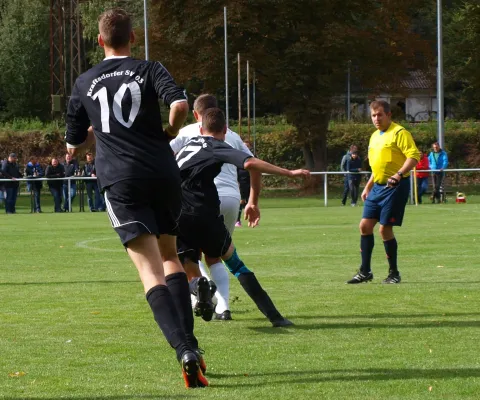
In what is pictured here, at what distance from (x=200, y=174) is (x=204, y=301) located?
3.91 ft

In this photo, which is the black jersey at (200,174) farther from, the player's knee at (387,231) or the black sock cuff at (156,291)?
the player's knee at (387,231)

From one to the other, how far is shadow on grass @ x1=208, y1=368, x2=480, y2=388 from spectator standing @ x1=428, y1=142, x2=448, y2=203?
1113 inches

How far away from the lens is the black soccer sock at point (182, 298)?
650 centimetres

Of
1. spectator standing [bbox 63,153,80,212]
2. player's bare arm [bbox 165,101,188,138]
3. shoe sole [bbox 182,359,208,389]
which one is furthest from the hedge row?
shoe sole [bbox 182,359,208,389]

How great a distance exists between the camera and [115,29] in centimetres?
633

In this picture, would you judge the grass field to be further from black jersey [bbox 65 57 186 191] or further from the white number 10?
the white number 10

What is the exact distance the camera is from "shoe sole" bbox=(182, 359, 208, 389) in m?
5.92

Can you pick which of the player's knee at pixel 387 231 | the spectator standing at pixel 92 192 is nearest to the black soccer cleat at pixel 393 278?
the player's knee at pixel 387 231

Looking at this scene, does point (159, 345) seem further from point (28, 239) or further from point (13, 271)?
point (28, 239)

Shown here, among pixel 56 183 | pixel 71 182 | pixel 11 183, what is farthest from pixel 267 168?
pixel 56 183

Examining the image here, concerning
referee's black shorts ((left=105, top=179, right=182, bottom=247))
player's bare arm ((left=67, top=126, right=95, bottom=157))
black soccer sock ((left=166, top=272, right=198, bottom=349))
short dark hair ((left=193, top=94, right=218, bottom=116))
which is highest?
short dark hair ((left=193, top=94, right=218, bottom=116))

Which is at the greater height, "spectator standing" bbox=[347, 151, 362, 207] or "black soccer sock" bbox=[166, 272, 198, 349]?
"black soccer sock" bbox=[166, 272, 198, 349]

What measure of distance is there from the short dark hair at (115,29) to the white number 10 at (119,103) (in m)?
0.29

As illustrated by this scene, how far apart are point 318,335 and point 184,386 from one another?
2.06m
